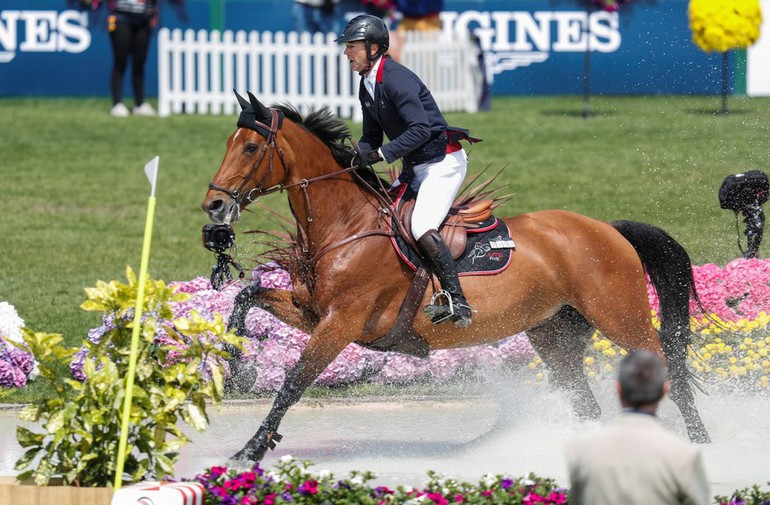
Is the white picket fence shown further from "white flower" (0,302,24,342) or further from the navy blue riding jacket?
the navy blue riding jacket

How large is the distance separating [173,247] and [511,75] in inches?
434

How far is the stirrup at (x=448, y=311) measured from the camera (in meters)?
8.02

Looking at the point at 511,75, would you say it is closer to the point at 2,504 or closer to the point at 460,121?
the point at 460,121

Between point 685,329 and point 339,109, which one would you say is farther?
point 339,109

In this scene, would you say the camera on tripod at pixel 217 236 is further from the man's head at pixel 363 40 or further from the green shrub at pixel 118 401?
the green shrub at pixel 118 401

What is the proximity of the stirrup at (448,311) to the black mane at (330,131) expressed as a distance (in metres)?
0.76

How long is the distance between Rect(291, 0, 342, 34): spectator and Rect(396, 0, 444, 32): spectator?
159cm

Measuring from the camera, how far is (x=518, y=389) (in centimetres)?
962

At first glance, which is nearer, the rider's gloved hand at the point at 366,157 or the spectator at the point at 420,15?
the rider's gloved hand at the point at 366,157

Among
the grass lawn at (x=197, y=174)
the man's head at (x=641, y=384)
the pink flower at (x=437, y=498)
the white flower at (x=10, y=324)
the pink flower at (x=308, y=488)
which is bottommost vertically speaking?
the grass lawn at (x=197, y=174)

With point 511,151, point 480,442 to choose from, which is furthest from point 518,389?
point 511,151

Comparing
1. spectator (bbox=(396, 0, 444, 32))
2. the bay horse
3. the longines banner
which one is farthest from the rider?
the longines banner

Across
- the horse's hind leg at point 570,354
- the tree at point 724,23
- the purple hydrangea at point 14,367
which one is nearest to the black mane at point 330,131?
the horse's hind leg at point 570,354

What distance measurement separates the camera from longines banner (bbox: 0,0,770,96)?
936 inches
